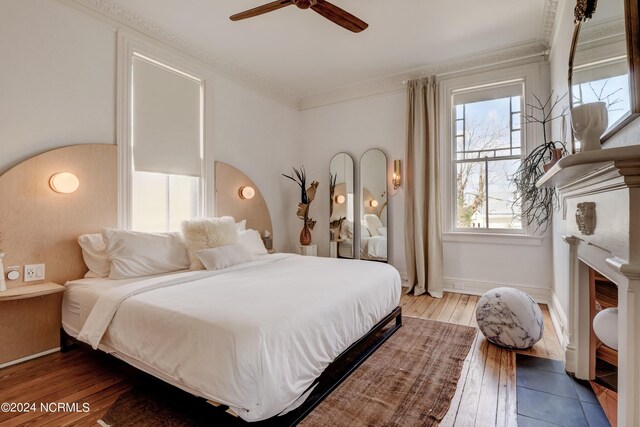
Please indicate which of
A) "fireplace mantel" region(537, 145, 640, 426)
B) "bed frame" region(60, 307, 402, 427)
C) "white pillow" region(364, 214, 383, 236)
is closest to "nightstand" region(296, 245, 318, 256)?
"white pillow" region(364, 214, 383, 236)

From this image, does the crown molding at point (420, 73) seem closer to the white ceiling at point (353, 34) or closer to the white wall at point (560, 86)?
the white ceiling at point (353, 34)

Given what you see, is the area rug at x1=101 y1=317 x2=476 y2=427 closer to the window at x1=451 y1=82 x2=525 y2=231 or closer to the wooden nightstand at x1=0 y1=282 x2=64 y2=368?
the wooden nightstand at x1=0 y1=282 x2=64 y2=368

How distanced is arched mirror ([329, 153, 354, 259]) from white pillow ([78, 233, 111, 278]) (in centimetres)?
307

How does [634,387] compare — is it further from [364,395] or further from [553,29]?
[553,29]

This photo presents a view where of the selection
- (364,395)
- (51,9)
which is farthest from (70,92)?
(364,395)

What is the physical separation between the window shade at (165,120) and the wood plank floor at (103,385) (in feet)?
5.91

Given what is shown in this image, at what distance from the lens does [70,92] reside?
8.83ft

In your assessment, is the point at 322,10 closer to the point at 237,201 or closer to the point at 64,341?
the point at 237,201

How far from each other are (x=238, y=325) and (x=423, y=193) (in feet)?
10.9

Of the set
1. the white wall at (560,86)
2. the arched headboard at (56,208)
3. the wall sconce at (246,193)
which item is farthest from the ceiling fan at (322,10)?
the wall sconce at (246,193)

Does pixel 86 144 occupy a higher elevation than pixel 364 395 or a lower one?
higher

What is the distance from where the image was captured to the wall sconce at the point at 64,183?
8.32 feet

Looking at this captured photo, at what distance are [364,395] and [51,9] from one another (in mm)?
3738

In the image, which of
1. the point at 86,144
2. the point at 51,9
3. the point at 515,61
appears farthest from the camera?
Result: the point at 515,61
